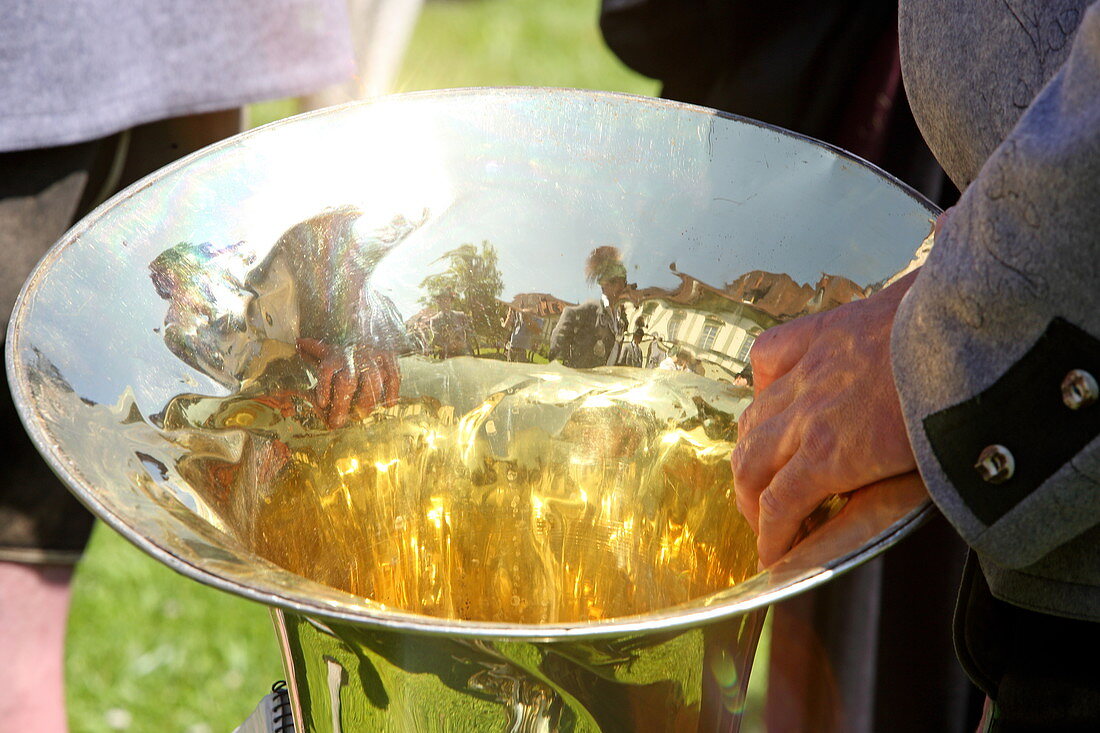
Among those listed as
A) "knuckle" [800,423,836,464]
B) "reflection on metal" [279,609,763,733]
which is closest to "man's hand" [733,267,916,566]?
"knuckle" [800,423,836,464]

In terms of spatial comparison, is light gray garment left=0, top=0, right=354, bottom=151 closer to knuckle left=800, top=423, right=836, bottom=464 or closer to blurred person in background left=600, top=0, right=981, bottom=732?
blurred person in background left=600, top=0, right=981, bottom=732

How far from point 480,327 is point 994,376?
55 centimetres

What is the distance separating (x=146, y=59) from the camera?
56.3 inches

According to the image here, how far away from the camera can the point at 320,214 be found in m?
1.03

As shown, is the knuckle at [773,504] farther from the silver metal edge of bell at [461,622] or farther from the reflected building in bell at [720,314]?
the reflected building in bell at [720,314]

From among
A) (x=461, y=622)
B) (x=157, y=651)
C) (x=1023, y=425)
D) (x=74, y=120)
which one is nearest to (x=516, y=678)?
(x=461, y=622)

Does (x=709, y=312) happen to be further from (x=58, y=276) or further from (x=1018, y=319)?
(x=58, y=276)

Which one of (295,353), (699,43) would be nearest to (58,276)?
(295,353)

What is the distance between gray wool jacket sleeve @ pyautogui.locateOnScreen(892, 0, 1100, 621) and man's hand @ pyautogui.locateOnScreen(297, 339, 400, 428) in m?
0.51

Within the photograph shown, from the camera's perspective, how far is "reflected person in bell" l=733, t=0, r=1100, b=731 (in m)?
0.60

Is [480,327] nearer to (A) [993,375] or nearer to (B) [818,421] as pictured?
(B) [818,421]

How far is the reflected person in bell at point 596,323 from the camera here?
1064 millimetres

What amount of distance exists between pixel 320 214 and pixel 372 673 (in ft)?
1.40

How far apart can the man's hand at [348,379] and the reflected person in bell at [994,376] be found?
364 millimetres
